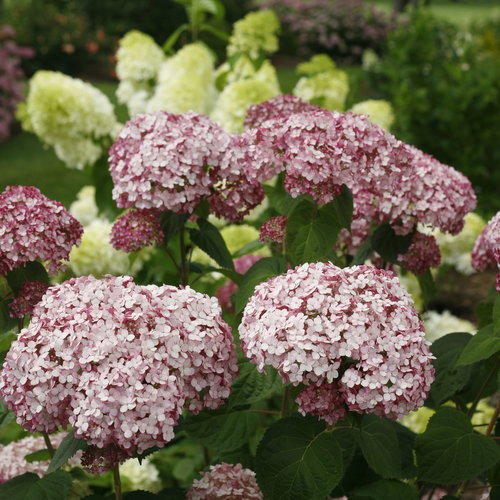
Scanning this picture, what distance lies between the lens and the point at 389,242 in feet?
6.63

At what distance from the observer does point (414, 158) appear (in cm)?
195

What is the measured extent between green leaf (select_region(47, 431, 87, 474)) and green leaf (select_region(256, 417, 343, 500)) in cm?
34

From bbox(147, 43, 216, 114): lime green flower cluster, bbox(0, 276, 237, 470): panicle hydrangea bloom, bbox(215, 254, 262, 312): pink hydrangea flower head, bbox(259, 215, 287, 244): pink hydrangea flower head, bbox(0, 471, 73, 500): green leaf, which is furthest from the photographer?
bbox(147, 43, 216, 114): lime green flower cluster

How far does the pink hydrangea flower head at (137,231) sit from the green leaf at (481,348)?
72 centimetres

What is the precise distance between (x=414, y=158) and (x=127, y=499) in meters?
1.01

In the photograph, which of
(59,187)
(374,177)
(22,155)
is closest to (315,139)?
(374,177)

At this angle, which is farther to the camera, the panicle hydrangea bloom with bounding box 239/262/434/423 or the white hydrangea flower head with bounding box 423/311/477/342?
the white hydrangea flower head with bounding box 423/311/477/342

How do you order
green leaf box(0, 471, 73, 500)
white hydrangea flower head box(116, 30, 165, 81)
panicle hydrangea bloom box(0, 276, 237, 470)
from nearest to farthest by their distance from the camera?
panicle hydrangea bloom box(0, 276, 237, 470)
green leaf box(0, 471, 73, 500)
white hydrangea flower head box(116, 30, 165, 81)

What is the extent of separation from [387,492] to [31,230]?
0.91 meters

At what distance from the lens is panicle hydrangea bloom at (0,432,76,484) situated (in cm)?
199

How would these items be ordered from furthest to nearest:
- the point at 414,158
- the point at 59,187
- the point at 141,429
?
the point at 59,187 → the point at 414,158 → the point at 141,429

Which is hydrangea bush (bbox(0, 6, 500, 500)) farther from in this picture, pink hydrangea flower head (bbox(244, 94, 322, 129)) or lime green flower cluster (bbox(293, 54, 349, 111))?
lime green flower cluster (bbox(293, 54, 349, 111))

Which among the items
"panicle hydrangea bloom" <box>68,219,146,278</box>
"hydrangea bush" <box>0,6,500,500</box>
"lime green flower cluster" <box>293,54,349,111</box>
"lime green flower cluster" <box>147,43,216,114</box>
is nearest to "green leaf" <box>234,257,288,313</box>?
"hydrangea bush" <box>0,6,500,500</box>

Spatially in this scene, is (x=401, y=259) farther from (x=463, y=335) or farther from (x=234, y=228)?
(x=234, y=228)
